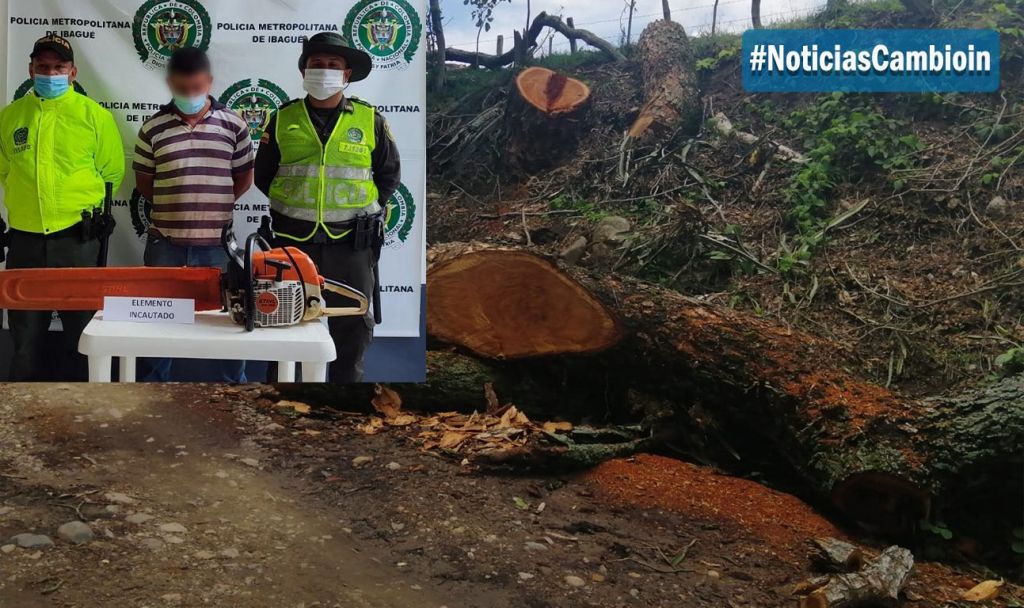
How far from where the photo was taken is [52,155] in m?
2.81

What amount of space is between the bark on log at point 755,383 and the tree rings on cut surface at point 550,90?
1.81 ft

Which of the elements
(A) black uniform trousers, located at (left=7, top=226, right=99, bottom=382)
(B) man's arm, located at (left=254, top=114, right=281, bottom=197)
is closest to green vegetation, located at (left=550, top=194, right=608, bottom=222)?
(B) man's arm, located at (left=254, top=114, right=281, bottom=197)

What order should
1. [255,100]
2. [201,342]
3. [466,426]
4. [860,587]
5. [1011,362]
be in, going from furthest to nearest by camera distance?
1. [466,426]
2. [255,100]
3. [1011,362]
4. [201,342]
5. [860,587]

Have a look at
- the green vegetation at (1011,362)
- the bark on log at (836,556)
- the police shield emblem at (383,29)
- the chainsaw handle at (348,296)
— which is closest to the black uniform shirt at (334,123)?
the police shield emblem at (383,29)

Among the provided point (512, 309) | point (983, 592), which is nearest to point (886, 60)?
point (512, 309)

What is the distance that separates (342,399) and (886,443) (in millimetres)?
1872

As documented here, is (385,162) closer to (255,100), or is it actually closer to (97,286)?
(255,100)

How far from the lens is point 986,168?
9.43 feet

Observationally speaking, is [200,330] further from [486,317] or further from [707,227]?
[707,227]

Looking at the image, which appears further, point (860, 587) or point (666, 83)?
point (666, 83)

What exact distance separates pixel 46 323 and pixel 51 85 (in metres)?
0.80

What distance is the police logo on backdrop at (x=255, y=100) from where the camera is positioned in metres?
2.87

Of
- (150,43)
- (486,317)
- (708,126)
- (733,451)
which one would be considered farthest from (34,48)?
(733,451)

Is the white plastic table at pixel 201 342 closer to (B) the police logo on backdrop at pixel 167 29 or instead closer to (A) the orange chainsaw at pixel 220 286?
(A) the orange chainsaw at pixel 220 286
